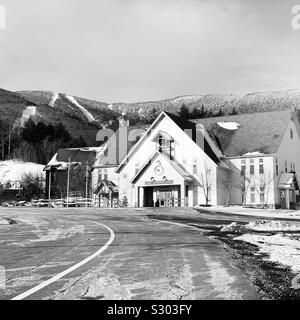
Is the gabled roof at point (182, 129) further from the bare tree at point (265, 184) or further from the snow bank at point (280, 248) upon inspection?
the snow bank at point (280, 248)

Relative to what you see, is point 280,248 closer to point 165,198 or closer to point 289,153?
point 165,198

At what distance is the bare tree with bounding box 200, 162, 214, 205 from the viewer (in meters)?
53.0

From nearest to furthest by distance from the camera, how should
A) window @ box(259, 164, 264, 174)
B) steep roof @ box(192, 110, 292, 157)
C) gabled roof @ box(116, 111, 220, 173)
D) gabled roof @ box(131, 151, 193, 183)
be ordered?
gabled roof @ box(131, 151, 193, 183) → window @ box(259, 164, 264, 174) → gabled roof @ box(116, 111, 220, 173) → steep roof @ box(192, 110, 292, 157)

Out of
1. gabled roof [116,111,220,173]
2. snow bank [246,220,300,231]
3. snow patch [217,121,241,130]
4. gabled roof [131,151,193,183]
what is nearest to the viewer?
snow bank [246,220,300,231]

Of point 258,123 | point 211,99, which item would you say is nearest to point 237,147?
point 258,123

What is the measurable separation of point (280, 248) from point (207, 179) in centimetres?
3985

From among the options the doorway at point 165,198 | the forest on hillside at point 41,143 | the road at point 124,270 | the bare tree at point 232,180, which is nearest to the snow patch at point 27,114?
the forest on hillside at point 41,143

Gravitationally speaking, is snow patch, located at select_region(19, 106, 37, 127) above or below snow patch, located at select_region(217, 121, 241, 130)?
above

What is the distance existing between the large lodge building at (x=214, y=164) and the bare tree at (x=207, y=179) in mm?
54

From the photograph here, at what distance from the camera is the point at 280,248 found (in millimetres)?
13336

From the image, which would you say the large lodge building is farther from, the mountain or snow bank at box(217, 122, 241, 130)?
the mountain

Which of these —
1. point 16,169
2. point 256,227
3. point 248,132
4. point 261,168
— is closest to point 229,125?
point 248,132

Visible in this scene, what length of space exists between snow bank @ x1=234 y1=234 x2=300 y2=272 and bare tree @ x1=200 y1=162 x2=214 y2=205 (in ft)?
118

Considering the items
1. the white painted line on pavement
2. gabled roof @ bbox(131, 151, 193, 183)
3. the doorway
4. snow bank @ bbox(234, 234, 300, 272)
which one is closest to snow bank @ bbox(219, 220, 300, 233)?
snow bank @ bbox(234, 234, 300, 272)
